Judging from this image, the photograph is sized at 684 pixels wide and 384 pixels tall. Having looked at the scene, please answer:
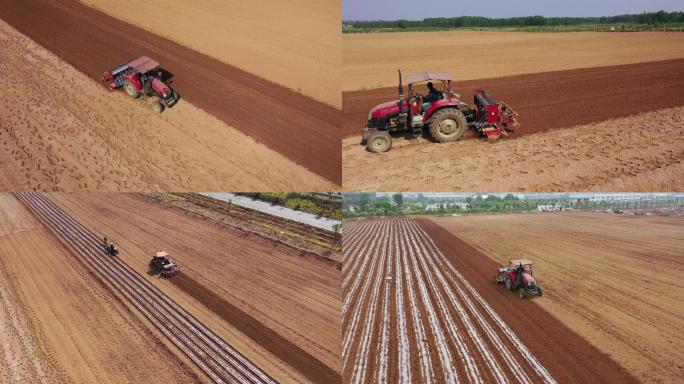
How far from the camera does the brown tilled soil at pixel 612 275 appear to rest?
7.55 m

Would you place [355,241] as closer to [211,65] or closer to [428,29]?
[211,65]

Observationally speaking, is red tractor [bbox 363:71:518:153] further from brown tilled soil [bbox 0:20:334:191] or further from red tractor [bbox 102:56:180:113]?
red tractor [bbox 102:56:180:113]

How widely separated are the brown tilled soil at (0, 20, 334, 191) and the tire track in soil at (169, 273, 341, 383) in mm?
2628

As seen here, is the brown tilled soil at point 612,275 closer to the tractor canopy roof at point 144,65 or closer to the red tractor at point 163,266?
the red tractor at point 163,266

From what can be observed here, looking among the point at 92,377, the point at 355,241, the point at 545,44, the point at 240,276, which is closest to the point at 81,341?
the point at 92,377

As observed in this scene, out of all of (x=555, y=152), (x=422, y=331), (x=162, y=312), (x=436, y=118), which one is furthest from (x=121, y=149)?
(x=555, y=152)

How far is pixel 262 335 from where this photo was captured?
27.4 ft

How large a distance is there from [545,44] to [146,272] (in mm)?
27390

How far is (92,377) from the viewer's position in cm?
741

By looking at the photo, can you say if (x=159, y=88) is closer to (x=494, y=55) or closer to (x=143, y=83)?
(x=143, y=83)

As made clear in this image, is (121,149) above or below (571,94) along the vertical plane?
below

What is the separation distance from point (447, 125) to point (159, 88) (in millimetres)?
9045

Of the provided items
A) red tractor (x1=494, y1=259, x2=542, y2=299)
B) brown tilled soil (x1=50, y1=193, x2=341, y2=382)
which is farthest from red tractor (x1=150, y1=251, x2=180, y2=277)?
red tractor (x1=494, y1=259, x2=542, y2=299)

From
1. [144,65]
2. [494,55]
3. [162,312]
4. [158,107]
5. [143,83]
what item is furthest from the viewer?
[494,55]
